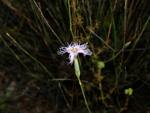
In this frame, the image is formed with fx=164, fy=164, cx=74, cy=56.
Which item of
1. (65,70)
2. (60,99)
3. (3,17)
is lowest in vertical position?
(60,99)

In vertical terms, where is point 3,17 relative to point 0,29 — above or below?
above

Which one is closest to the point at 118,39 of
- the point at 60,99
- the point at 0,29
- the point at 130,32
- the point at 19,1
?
the point at 130,32

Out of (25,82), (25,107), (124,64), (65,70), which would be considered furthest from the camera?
(25,82)

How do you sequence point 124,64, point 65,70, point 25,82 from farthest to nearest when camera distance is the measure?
point 25,82 < point 65,70 < point 124,64

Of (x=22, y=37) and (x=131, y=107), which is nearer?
(x=131, y=107)

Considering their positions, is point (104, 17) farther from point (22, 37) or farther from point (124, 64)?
point (22, 37)

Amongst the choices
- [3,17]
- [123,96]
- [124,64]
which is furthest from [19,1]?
[123,96]

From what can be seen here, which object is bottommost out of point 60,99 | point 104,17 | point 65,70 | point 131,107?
point 131,107

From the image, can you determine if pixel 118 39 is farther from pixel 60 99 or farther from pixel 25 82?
pixel 25 82

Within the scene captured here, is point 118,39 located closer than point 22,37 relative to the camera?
Yes
